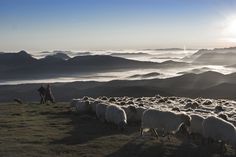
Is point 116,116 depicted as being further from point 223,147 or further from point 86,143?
point 223,147

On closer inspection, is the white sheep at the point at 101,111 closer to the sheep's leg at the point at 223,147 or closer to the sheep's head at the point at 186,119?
the sheep's head at the point at 186,119

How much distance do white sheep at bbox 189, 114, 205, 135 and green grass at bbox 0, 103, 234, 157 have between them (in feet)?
2.24

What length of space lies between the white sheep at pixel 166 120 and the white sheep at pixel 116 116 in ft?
7.77

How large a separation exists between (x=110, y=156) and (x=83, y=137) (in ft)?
12.0

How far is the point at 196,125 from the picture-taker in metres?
20.6

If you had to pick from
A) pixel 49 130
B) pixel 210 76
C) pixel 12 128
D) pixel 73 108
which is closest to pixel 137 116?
pixel 49 130

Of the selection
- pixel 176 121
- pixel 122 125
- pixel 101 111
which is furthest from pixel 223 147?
pixel 101 111

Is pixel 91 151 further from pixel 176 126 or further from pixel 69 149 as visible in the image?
pixel 176 126

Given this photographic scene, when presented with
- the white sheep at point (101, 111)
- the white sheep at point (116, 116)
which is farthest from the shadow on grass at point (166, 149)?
the white sheep at point (101, 111)

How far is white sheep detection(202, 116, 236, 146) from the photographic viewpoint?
1794 cm

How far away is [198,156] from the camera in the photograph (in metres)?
17.8

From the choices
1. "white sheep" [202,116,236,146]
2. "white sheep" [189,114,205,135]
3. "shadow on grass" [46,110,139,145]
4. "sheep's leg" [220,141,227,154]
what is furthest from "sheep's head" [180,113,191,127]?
"shadow on grass" [46,110,139,145]

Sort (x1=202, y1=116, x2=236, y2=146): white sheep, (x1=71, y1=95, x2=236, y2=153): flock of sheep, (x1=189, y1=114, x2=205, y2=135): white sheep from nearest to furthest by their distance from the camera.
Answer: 1. (x1=202, y1=116, x2=236, y2=146): white sheep
2. (x1=71, y1=95, x2=236, y2=153): flock of sheep
3. (x1=189, y1=114, x2=205, y2=135): white sheep

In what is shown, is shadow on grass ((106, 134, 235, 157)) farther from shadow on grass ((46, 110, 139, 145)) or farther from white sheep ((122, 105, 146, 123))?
white sheep ((122, 105, 146, 123))
